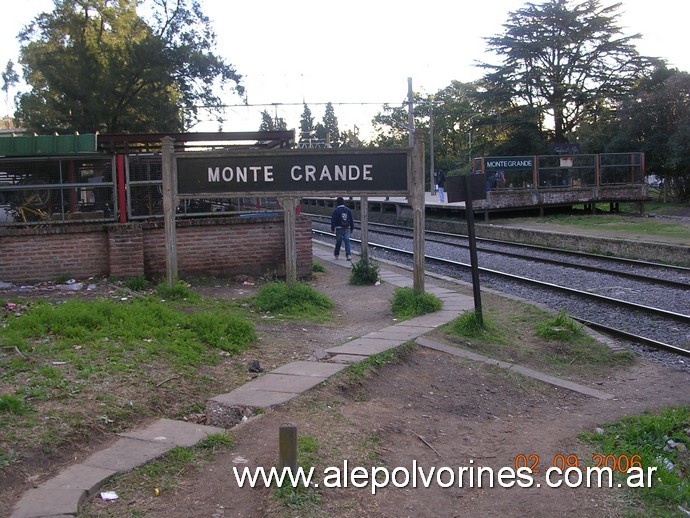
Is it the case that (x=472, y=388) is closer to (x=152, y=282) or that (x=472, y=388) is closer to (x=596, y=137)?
(x=152, y=282)

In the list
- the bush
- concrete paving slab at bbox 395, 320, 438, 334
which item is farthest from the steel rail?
the bush

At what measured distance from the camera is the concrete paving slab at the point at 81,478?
434cm

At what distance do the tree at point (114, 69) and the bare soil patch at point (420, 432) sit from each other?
29.7 metres

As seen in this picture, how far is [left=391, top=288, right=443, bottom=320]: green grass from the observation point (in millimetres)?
10570

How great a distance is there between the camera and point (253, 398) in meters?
6.12

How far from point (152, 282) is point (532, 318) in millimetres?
6429

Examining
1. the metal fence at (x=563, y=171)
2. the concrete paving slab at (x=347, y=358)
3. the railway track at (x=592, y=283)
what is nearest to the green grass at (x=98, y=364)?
the concrete paving slab at (x=347, y=358)

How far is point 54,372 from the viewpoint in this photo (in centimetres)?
609

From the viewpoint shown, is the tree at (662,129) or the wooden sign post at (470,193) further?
the tree at (662,129)

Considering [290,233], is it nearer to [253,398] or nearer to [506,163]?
[253,398]

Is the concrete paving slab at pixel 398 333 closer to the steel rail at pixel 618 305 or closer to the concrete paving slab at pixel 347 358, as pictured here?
the concrete paving slab at pixel 347 358

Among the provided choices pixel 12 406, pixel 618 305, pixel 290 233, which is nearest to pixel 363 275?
pixel 290 233

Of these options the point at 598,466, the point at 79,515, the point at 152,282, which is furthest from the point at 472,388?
the point at 152,282

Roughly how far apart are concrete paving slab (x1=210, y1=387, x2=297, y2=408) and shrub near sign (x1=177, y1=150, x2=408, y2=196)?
5.22 metres
